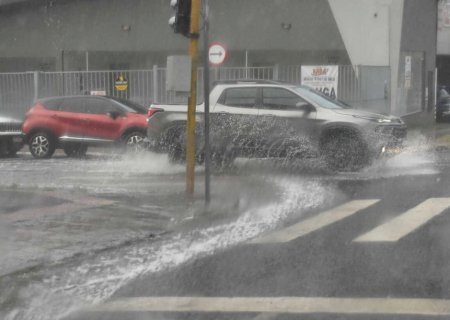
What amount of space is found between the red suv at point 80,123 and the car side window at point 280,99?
385cm

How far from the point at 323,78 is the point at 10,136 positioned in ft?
26.3

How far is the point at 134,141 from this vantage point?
1694 centimetres

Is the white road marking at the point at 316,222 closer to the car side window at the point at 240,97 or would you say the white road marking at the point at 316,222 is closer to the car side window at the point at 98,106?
the car side window at the point at 240,97

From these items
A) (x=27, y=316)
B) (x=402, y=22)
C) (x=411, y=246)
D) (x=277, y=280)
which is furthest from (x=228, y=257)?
(x=402, y=22)

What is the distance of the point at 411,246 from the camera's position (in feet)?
24.9

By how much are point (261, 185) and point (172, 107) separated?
2.89m

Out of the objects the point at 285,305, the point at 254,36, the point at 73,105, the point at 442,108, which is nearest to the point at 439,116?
the point at 442,108

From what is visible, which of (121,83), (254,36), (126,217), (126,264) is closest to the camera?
(126,264)

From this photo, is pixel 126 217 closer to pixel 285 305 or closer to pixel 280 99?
pixel 285 305

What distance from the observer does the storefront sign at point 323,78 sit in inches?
802

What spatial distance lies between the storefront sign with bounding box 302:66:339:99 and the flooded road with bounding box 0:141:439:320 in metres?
5.20

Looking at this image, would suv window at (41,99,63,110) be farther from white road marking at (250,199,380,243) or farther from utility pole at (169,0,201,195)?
white road marking at (250,199,380,243)

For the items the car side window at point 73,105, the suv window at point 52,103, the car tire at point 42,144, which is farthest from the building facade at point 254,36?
the car tire at point 42,144

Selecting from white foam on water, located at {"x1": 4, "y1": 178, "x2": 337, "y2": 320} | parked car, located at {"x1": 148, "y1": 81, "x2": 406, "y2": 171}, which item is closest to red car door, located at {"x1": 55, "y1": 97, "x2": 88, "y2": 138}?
parked car, located at {"x1": 148, "y1": 81, "x2": 406, "y2": 171}
